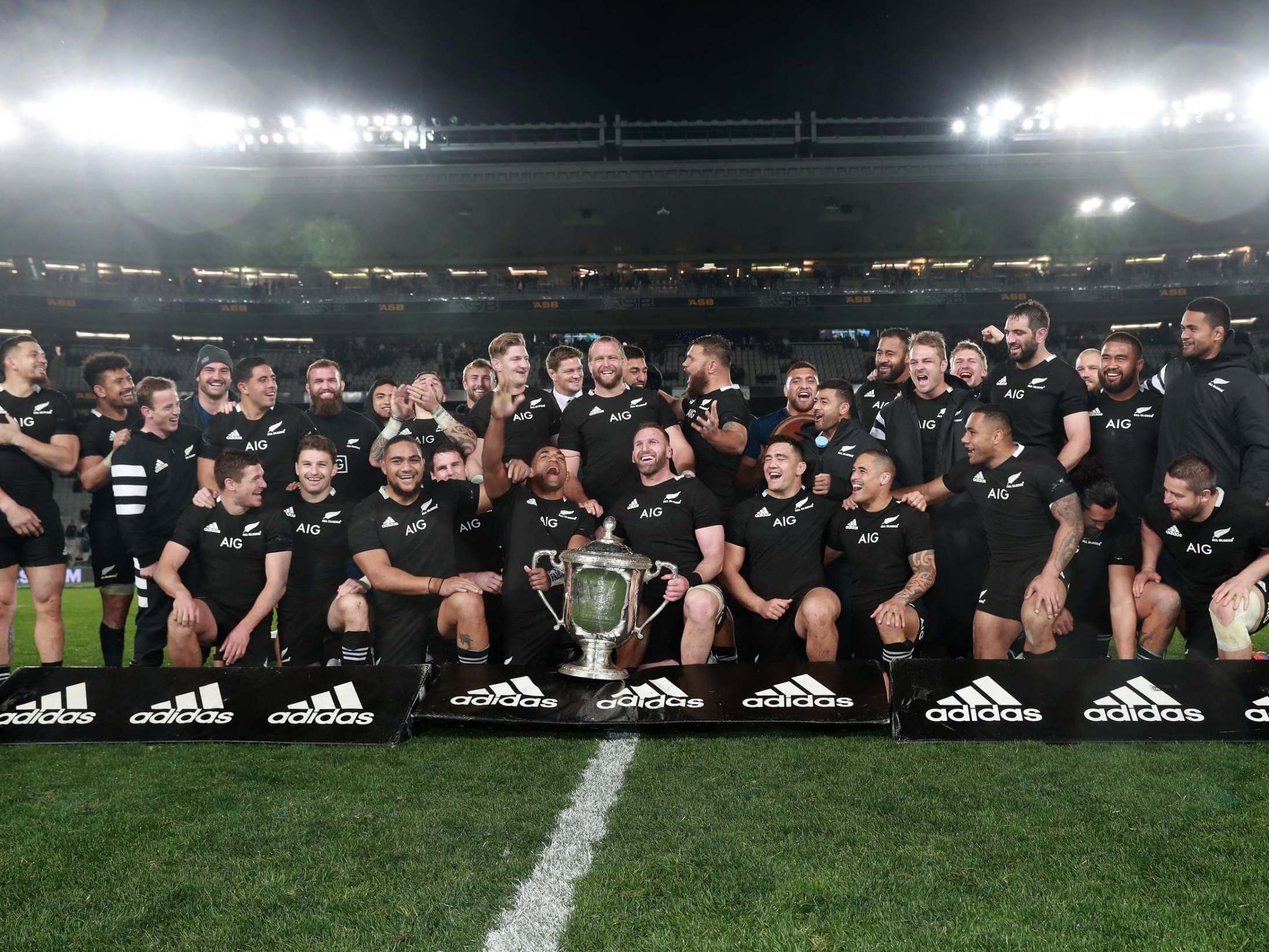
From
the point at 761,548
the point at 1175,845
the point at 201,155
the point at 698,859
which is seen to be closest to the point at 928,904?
the point at 698,859

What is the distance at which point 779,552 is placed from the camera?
541 cm

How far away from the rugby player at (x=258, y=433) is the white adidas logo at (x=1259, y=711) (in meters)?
5.81

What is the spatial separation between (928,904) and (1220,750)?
2343 millimetres

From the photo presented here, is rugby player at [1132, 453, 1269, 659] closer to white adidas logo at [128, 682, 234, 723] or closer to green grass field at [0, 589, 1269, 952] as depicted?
green grass field at [0, 589, 1269, 952]

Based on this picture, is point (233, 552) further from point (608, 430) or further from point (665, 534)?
point (665, 534)

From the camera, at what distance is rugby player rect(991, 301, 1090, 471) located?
5.63 m

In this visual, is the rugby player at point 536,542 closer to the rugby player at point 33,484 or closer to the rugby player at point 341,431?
the rugby player at point 341,431

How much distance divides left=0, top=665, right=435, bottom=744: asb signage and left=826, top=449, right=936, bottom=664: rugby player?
261cm

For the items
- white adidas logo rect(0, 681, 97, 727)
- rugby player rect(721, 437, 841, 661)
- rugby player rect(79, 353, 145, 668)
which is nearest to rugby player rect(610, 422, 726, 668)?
rugby player rect(721, 437, 841, 661)

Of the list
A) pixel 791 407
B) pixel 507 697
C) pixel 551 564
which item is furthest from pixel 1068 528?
pixel 507 697

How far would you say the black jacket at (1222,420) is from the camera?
5.33 metres

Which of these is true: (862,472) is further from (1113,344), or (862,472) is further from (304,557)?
(304,557)

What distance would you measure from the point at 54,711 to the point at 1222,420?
688cm

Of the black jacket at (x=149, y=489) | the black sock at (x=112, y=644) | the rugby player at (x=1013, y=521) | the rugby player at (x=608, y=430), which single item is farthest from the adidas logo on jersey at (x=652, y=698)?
the black sock at (x=112, y=644)
